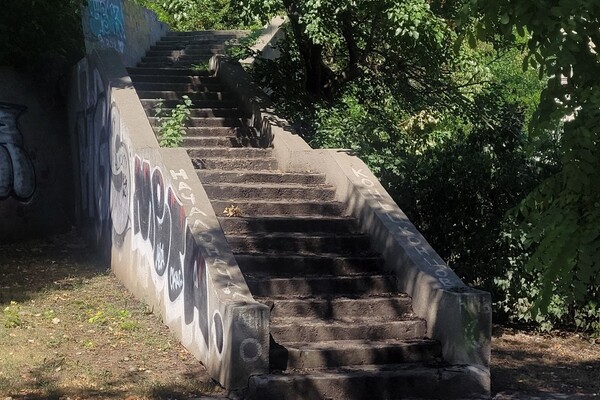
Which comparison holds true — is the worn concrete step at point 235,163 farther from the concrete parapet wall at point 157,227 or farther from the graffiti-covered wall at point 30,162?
the graffiti-covered wall at point 30,162

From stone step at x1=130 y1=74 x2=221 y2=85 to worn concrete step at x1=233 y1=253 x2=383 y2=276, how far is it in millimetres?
5811

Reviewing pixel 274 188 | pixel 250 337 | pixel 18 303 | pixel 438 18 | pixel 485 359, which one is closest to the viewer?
pixel 250 337

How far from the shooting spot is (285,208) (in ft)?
33.0

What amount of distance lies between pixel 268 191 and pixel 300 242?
113 centimetres

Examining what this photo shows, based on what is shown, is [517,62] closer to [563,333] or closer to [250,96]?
[250,96]

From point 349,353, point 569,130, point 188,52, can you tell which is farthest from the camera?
point 188,52

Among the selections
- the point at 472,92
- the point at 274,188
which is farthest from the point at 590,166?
the point at 472,92

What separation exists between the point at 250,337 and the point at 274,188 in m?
3.17

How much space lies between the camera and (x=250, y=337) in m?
7.39

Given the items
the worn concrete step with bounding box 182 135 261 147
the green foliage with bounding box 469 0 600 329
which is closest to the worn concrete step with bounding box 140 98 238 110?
the worn concrete step with bounding box 182 135 261 147

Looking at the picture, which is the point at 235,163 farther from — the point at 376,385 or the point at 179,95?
the point at 376,385

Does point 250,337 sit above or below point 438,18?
below

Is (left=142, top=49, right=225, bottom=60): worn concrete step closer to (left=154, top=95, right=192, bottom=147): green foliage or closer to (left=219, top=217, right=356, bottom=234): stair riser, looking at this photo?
(left=154, top=95, right=192, bottom=147): green foliage

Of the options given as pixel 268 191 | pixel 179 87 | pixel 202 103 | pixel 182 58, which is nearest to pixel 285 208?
pixel 268 191
